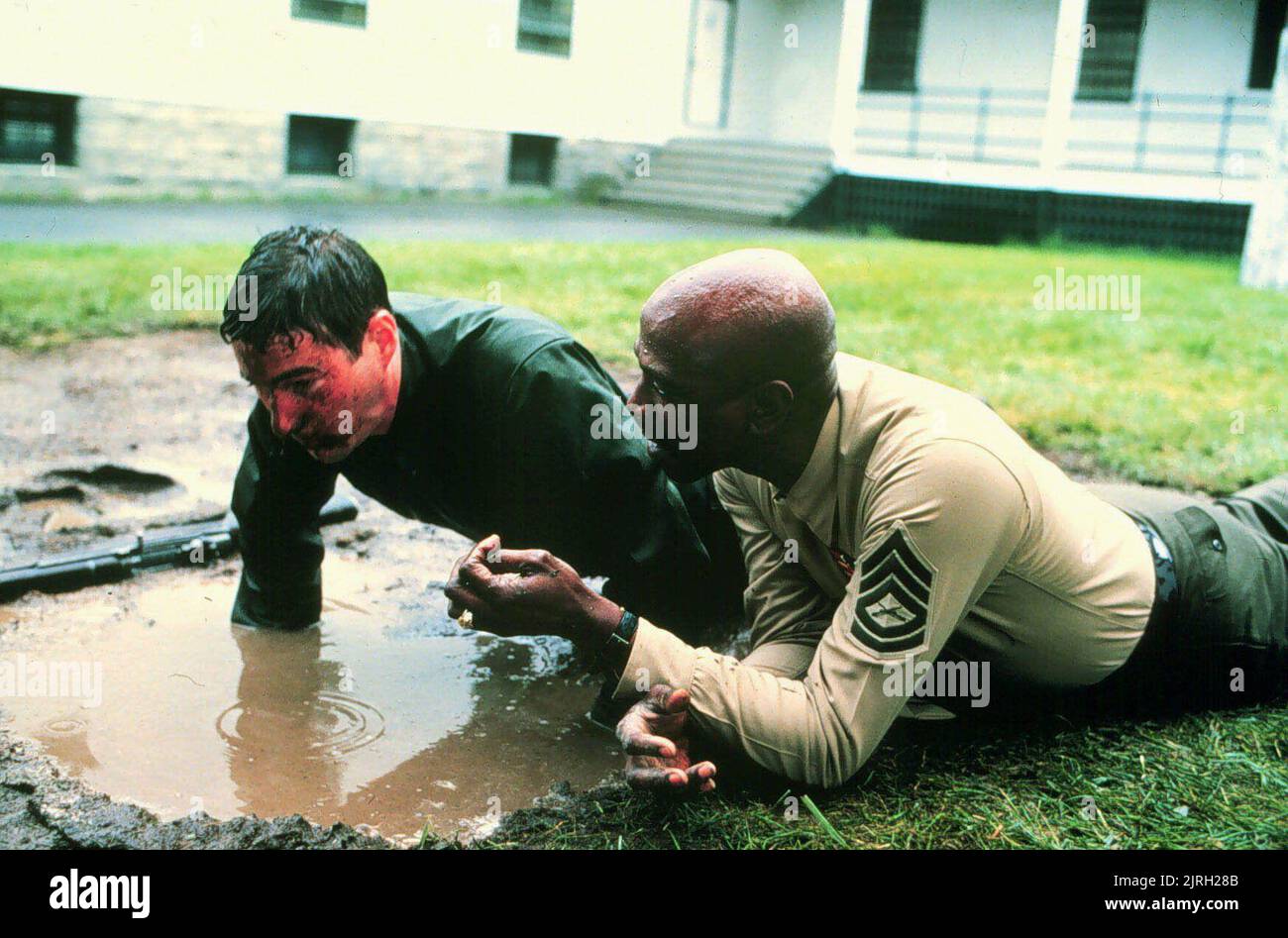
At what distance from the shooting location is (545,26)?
17312 mm

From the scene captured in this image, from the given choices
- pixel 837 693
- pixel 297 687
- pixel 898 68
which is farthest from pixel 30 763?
pixel 898 68

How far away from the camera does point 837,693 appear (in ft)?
8.76

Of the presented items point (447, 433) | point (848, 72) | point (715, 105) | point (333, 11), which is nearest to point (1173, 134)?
point (848, 72)

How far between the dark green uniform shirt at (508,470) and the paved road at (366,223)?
723cm

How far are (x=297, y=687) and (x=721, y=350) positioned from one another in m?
1.86

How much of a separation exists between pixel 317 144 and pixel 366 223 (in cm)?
313

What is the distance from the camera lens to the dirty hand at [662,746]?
2.59m

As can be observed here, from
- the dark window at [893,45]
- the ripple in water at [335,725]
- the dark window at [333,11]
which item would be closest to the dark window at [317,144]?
the dark window at [333,11]

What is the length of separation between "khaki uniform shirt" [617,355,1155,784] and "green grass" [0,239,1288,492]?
318 centimetres

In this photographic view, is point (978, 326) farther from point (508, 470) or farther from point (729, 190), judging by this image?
point (729, 190)

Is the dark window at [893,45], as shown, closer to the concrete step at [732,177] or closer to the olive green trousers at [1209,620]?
the concrete step at [732,177]

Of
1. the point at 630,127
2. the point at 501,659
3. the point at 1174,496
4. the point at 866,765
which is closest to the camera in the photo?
the point at 866,765
